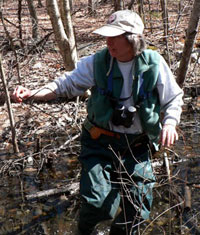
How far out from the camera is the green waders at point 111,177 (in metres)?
3.07

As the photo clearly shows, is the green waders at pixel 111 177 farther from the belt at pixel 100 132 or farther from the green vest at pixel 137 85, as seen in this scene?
the green vest at pixel 137 85

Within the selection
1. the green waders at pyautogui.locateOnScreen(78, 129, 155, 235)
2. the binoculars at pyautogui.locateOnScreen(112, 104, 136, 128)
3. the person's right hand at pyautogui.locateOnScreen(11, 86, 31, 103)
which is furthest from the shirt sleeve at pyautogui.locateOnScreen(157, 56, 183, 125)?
the person's right hand at pyautogui.locateOnScreen(11, 86, 31, 103)

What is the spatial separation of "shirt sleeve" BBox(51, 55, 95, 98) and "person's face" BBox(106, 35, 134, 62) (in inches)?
9.7

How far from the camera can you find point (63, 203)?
173 inches

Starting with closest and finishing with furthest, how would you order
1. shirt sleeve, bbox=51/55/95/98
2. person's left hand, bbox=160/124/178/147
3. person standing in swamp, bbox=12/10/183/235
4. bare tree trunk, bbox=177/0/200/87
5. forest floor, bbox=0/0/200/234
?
person's left hand, bbox=160/124/178/147, person standing in swamp, bbox=12/10/183/235, shirt sleeve, bbox=51/55/95/98, bare tree trunk, bbox=177/0/200/87, forest floor, bbox=0/0/200/234

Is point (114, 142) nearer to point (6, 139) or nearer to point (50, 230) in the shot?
point (50, 230)

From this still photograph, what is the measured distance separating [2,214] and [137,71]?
2.41 m

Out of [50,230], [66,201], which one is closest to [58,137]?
[66,201]

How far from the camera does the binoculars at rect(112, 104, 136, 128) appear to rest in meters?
2.94

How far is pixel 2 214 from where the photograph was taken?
425 centimetres

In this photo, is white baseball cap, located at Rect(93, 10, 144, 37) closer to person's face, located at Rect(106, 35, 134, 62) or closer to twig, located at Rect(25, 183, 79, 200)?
person's face, located at Rect(106, 35, 134, 62)

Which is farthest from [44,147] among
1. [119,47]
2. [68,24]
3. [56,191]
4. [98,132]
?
[68,24]

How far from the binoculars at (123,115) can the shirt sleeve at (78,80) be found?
1.04 ft

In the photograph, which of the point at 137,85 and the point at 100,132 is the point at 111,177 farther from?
the point at 137,85
